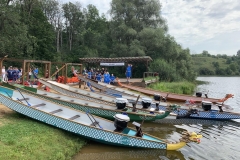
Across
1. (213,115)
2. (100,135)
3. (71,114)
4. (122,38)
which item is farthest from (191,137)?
(122,38)

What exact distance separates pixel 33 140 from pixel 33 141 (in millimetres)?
80

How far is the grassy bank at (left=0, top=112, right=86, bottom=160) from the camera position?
6109 millimetres

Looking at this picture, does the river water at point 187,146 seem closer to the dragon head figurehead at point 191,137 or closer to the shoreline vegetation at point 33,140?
the shoreline vegetation at point 33,140

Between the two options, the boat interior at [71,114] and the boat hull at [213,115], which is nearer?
the boat interior at [71,114]

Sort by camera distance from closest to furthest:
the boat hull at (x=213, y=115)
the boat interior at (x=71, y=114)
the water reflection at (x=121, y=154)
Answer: the water reflection at (x=121, y=154)
the boat interior at (x=71, y=114)
the boat hull at (x=213, y=115)

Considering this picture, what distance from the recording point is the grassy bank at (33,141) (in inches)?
241

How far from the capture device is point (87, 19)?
54.9 meters

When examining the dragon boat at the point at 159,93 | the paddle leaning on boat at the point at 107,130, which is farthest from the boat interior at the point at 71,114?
the dragon boat at the point at 159,93

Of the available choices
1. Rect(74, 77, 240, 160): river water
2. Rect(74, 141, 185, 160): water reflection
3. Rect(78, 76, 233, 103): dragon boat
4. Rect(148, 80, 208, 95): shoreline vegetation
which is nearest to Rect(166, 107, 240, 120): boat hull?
Rect(74, 77, 240, 160): river water

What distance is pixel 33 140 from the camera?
6.90 metres

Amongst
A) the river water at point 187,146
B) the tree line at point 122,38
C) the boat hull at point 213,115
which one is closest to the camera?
the river water at point 187,146

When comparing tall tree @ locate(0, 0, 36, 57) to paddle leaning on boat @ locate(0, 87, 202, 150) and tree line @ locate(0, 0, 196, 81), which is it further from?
paddle leaning on boat @ locate(0, 87, 202, 150)

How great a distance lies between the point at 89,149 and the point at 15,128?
2.62 meters

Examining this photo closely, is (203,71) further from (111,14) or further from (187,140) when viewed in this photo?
(187,140)
